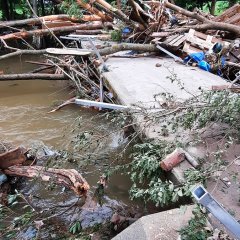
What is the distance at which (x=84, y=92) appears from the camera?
8102 mm

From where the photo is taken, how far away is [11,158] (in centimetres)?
450

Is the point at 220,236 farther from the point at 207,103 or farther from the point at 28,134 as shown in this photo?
the point at 28,134

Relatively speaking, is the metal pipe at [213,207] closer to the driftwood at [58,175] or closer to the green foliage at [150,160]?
the green foliage at [150,160]

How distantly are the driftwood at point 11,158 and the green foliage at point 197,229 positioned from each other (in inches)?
100.0

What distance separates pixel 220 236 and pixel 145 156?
1.26 m

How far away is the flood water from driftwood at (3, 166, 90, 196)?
366mm

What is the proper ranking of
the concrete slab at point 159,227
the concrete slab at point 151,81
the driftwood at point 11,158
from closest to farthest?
the concrete slab at point 159,227
the driftwood at point 11,158
the concrete slab at point 151,81

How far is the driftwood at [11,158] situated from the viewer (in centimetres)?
443

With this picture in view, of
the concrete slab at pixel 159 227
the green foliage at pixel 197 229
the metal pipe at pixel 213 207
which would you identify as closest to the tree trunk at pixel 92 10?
the concrete slab at pixel 159 227

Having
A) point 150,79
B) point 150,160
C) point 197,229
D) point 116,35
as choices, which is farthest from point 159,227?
point 116,35

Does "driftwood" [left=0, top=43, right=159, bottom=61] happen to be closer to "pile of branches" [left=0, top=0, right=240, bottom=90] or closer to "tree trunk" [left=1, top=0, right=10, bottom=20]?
"pile of branches" [left=0, top=0, right=240, bottom=90]

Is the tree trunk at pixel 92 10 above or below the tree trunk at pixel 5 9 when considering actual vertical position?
above

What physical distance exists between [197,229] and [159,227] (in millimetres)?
408

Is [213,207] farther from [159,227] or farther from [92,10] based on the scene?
[92,10]
